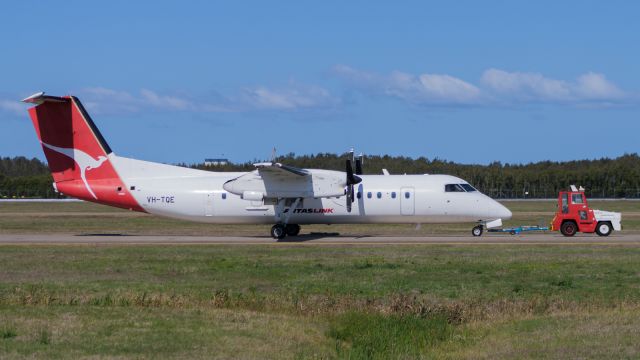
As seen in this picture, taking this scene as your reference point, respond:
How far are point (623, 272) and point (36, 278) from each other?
16.7 metres

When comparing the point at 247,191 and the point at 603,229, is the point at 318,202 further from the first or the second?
the point at 603,229

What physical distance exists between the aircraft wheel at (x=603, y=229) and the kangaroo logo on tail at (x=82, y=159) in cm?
2210

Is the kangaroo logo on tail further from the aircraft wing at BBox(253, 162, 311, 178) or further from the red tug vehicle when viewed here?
the red tug vehicle

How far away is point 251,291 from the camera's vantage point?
68.5 ft

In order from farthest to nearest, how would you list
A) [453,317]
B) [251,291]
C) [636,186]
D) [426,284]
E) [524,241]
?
[636,186]
[524,241]
[426,284]
[251,291]
[453,317]

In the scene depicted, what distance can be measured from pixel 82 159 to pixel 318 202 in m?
10.6

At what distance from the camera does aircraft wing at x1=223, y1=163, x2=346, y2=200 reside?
120ft

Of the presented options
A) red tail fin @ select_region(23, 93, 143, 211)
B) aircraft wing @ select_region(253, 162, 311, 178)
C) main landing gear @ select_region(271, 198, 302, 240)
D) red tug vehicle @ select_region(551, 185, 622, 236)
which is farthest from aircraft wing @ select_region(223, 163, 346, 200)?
red tug vehicle @ select_region(551, 185, 622, 236)

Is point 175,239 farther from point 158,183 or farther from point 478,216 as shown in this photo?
point 478,216

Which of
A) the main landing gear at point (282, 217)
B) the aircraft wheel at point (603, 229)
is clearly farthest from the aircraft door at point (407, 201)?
the aircraft wheel at point (603, 229)

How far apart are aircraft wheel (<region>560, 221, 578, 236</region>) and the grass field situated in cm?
436

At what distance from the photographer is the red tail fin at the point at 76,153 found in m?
37.1

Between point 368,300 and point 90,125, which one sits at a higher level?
point 90,125

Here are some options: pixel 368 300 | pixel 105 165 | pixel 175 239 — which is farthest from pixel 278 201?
pixel 368 300
